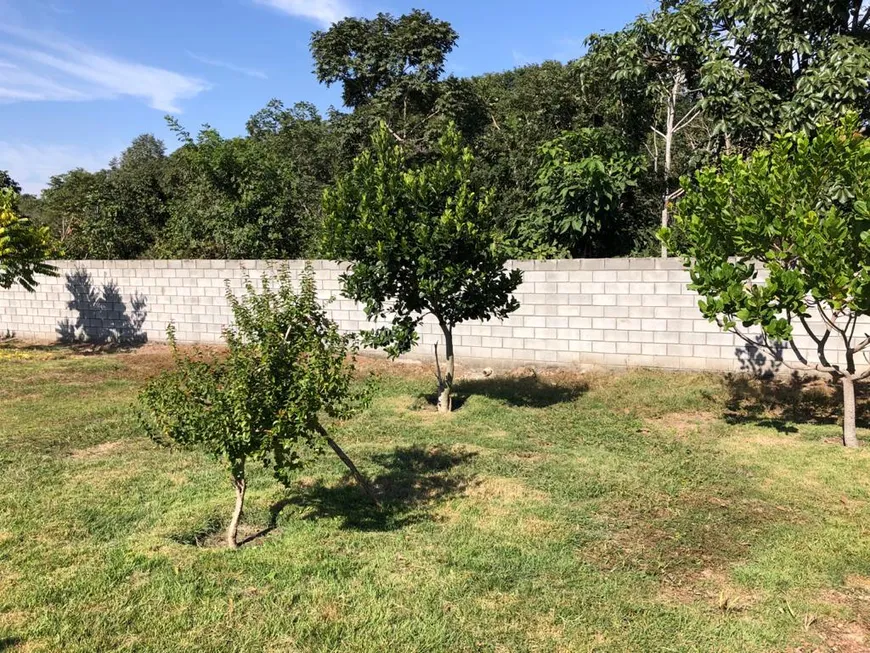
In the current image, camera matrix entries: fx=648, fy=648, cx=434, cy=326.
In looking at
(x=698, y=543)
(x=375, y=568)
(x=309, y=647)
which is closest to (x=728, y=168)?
(x=698, y=543)

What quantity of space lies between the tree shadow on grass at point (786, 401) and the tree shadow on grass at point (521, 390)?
80.9 inches

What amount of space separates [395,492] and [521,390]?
14.2 feet

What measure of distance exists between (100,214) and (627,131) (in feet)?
49.9

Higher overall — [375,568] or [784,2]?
[784,2]

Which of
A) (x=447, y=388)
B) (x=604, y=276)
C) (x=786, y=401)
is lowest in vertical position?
(x=786, y=401)

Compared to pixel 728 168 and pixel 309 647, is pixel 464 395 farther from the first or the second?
pixel 309 647

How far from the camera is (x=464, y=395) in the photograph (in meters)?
9.46

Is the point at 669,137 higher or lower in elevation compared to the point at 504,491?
higher

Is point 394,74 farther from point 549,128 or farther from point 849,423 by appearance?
point 849,423

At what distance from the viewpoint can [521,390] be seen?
9.63 meters

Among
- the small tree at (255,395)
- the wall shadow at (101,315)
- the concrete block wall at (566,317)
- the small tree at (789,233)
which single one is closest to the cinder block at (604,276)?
the concrete block wall at (566,317)

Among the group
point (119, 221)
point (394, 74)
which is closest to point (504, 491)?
point (394, 74)

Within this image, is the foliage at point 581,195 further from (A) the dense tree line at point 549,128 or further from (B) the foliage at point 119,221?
(B) the foliage at point 119,221

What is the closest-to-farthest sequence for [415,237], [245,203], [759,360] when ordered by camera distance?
1. [415,237]
2. [759,360]
3. [245,203]
